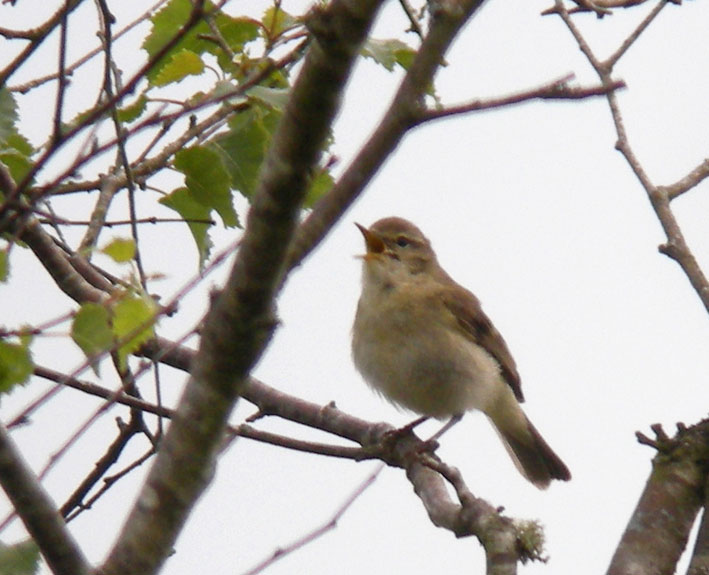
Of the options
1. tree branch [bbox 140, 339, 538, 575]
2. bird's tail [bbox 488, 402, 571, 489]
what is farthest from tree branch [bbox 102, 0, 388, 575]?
bird's tail [bbox 488, 402, 571, 489]

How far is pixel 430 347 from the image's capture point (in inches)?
249

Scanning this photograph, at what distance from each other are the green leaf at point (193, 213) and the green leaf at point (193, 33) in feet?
1.24

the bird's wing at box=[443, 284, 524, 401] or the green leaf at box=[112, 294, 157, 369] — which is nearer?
the green leaf at box=[112, 294, 157, 369]

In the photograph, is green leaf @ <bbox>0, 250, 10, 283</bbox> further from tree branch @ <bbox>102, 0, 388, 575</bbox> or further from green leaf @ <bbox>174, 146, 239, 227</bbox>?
green leaf @ <bbox>174, 146, 239, 227</bbox>

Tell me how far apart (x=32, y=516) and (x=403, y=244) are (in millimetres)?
5032

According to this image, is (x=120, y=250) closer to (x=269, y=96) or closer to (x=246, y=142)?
(x=269, y=96)

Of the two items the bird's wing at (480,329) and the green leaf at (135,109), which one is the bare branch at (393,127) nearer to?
the green leaf at (135,109)

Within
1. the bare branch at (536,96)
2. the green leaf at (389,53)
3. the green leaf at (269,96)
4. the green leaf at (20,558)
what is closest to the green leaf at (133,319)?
the green leaf at (20,558)

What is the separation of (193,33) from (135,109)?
16.9 inches

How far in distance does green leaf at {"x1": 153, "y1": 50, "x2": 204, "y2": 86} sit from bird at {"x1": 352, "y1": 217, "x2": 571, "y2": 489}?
3026 millimetres

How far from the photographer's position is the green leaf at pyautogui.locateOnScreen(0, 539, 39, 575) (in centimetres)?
209

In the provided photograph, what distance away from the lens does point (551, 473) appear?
7242 millimetres

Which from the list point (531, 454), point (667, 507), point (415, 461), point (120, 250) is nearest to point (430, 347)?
point (531, 454)

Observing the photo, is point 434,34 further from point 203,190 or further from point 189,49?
point 189,49
